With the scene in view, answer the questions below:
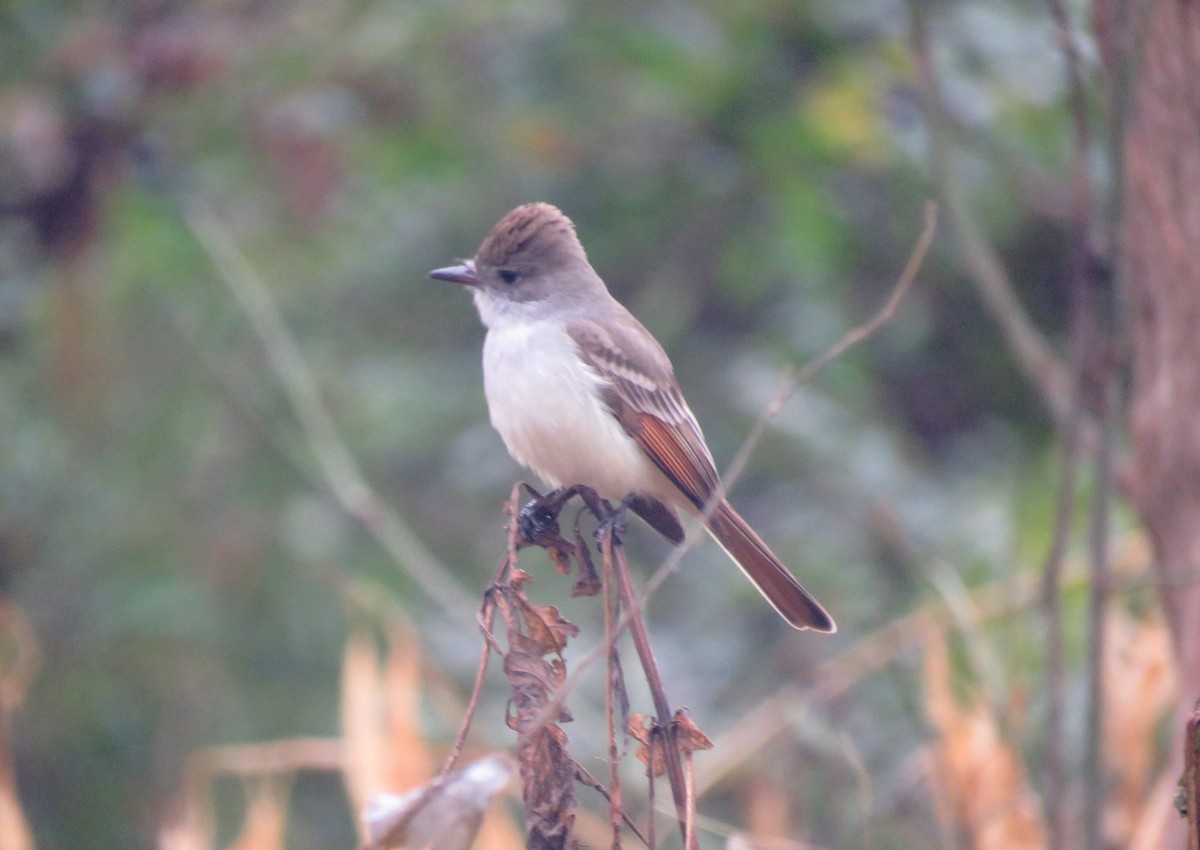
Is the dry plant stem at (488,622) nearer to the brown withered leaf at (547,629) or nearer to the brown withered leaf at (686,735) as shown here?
the brown withered leaf at (547,629)

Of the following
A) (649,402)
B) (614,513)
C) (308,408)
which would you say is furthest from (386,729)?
(649,402)

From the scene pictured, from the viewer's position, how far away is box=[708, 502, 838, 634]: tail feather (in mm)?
3695

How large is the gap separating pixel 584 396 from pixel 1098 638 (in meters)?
1.66

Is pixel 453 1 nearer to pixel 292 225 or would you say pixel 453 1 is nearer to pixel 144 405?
pixel 292 225

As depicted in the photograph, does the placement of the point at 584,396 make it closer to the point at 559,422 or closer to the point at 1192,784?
the point at 559,422

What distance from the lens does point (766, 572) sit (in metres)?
3.83

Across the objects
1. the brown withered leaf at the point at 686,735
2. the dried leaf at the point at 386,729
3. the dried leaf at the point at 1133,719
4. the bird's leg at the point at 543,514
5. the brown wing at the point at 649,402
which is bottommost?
the brown withered leaf at the point at 686,735

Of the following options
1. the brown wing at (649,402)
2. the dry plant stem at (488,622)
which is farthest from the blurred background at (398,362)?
the dry plant stem at (488,622)

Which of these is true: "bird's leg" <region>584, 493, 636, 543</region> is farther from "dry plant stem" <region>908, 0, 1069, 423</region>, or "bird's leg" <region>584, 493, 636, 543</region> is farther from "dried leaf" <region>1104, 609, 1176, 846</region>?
"dried leaf" <region>1104, 609, 1176, 846</region>

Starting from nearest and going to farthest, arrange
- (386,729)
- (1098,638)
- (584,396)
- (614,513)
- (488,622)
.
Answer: (488,622) → (1098,638) → (614,513) → (386,729) → (584,396)

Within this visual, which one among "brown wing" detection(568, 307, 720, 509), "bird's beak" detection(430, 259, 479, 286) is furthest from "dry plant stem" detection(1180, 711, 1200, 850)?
"bird's beak" detection(430, 259, 479, 286)

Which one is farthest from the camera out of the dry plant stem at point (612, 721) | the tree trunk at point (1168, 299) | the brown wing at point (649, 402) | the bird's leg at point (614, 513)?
the brown wing at point (649, 402)

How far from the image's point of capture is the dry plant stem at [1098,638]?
2705 millimetres

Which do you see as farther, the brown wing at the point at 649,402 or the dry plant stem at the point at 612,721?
the brown wing at the point at 649,402
